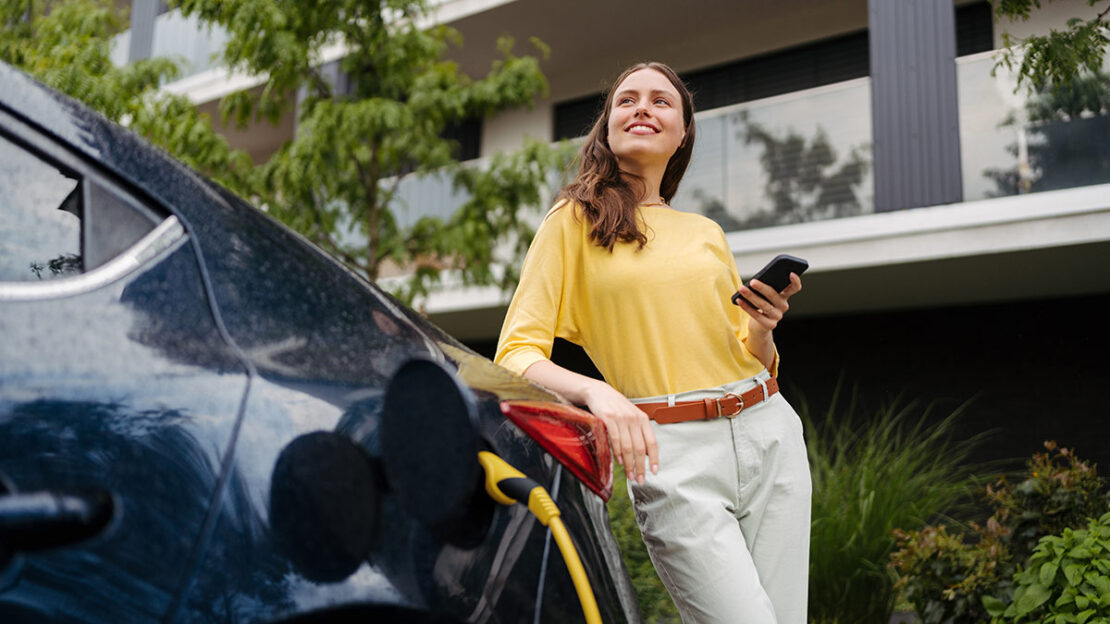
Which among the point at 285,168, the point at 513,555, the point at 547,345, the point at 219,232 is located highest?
the point at 285,168

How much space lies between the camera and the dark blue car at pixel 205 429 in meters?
0.80

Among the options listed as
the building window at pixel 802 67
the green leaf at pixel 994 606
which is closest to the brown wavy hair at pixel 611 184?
the green leaf at pixel 994 606

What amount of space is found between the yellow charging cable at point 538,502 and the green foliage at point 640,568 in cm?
264

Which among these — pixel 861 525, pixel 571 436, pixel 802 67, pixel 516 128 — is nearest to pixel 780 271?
pixel 571 436

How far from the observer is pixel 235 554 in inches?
33.4

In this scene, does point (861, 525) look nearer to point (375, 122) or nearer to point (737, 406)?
point (737, 406)

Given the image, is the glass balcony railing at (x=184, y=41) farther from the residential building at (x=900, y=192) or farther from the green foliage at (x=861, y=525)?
the green foliage at (x=861, y=525)

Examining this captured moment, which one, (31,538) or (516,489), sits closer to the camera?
(31,538)

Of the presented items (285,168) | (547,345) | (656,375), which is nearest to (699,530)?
(656,375)

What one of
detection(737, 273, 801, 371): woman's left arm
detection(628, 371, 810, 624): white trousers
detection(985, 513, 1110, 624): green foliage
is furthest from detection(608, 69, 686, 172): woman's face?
detection(985, 513, 1110, 624): green foliage

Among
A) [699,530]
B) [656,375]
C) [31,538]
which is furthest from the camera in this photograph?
[656,375]

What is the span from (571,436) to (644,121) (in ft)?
2.81

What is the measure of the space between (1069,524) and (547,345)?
3263 millimetres

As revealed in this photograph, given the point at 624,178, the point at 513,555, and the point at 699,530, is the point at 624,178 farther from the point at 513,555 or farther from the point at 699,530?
the point at 513,555
